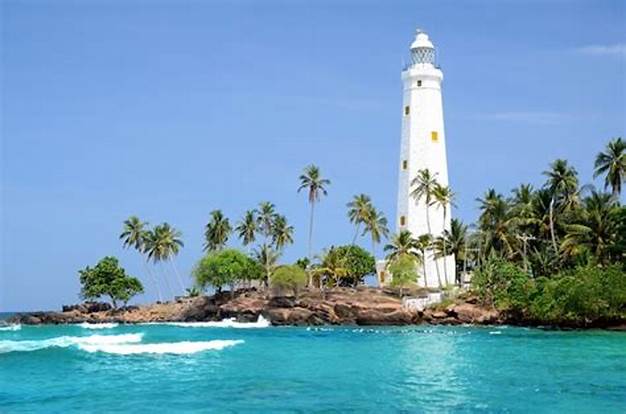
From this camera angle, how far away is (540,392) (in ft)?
53.0

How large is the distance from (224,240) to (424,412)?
165 ft

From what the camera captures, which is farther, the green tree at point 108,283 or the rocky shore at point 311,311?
the green tree at point 108,283

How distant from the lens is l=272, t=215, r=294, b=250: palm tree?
199ft

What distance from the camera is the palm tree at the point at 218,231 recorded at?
206ft

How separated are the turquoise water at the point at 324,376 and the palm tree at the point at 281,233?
28810 millimetres

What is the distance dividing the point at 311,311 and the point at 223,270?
923cm

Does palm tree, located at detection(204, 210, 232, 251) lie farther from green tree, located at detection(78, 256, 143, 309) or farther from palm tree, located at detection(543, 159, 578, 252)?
palm tree, located at detection(543, 159, 578, 252)

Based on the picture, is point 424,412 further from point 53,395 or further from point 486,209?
point 486,209

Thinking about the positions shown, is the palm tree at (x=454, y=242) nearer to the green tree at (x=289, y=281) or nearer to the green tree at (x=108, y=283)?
the green tree at (x=289, y=281)

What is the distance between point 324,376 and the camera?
19.1 m

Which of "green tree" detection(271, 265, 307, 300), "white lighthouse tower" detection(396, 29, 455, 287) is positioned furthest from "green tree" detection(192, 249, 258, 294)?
"white lighthouse tower" detection(396, 29, 455, 287)

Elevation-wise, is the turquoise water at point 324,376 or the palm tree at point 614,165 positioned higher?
the palm tree at point 614,165

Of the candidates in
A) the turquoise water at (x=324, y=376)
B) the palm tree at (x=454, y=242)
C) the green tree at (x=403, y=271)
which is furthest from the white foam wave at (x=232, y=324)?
the turquoise water at (x=324, y=376)

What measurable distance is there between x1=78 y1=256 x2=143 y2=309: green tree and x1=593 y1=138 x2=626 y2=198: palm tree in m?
34.3
